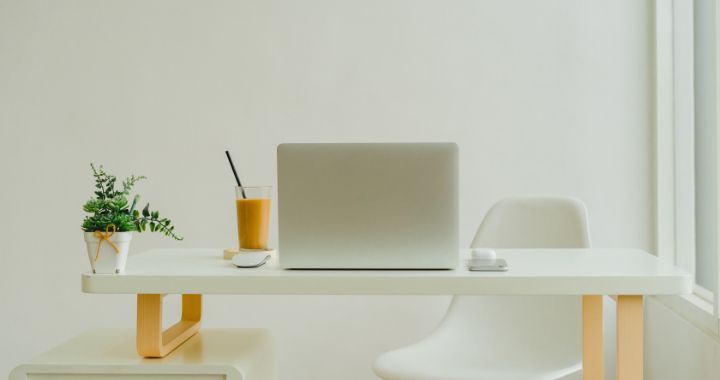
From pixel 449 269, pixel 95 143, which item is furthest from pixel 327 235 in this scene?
pixel 95 143

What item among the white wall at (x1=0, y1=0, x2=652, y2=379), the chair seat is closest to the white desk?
the chair seat

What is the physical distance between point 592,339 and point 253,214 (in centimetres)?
72

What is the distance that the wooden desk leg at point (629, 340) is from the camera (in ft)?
4.08

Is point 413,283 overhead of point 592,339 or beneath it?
overhead

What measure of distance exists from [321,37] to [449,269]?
163 cm

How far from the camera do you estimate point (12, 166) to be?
2801 millimetres

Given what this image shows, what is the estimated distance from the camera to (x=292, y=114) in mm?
2713

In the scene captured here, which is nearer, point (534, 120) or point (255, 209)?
point (255, 209)

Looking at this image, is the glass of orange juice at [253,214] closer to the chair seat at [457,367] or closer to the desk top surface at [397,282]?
the desk top surface at [397,282]

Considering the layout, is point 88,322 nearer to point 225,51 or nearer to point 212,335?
point 225,51

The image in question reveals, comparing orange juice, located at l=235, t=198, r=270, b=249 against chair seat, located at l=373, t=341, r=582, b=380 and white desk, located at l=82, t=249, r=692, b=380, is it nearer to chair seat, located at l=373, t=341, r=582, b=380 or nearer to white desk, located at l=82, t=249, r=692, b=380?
white desk, located at l=82, t=249, r=692, b=380

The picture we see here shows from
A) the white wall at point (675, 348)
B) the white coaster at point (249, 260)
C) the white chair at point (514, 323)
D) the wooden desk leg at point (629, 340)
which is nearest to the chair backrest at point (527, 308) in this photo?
the white chair at point (514, 323)

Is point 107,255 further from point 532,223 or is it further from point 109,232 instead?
point 532,223

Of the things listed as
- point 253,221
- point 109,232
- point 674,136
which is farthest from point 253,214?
point 674,136
